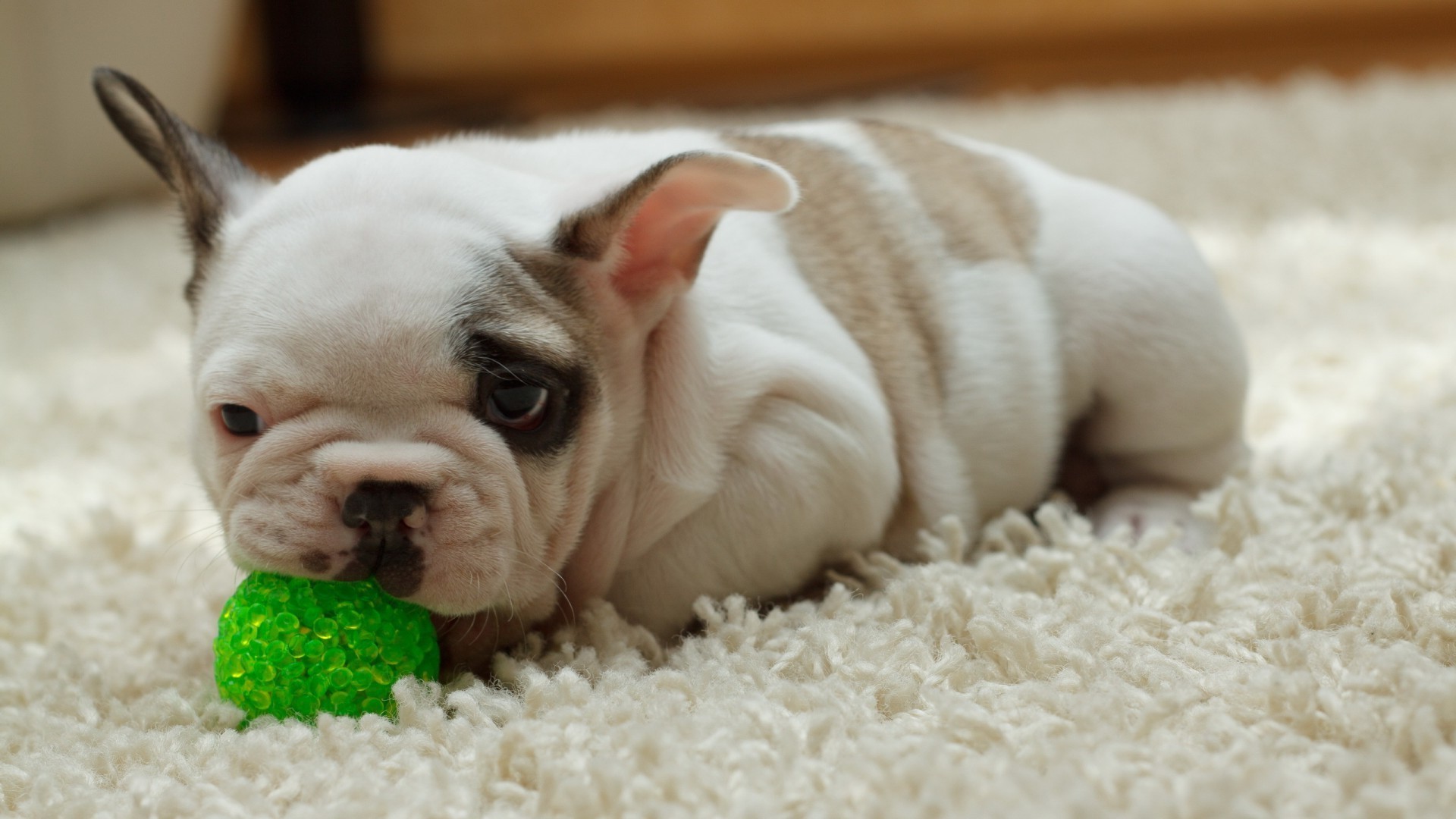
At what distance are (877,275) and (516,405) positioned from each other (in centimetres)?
67

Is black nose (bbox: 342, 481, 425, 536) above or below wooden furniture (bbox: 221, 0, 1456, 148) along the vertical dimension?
above

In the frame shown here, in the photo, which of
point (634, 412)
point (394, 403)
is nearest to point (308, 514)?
point (394, 403)

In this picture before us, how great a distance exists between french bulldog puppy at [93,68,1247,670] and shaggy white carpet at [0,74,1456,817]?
11 centimetres

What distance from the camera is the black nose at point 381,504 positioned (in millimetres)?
1349

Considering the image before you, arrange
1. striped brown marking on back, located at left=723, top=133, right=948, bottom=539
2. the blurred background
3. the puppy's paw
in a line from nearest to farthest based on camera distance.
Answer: striped brown marking on back, located at left=723, top=133, right=948, bottom=539, the puppy's paw, the blurred background

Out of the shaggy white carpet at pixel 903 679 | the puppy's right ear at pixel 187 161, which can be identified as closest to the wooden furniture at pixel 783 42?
the shaggy white carpet at pixel 903 679

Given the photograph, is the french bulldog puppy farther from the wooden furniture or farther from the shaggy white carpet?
the wooden furniture

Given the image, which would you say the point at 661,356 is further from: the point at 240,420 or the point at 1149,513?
the point at 1149,513

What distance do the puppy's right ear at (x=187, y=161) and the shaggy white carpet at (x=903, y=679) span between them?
0.39 meters

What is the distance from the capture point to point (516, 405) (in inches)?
56.2

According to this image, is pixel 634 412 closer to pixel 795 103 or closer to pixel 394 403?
pixel 394 403

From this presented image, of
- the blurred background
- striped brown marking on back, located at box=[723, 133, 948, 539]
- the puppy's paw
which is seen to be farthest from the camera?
the blurred background

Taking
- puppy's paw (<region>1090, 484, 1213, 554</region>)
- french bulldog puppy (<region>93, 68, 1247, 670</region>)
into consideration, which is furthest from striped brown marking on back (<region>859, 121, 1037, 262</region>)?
puppy's paw (<region>1090, 484, 1213, 554</region>)

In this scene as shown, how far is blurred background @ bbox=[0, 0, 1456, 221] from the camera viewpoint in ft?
18.0
